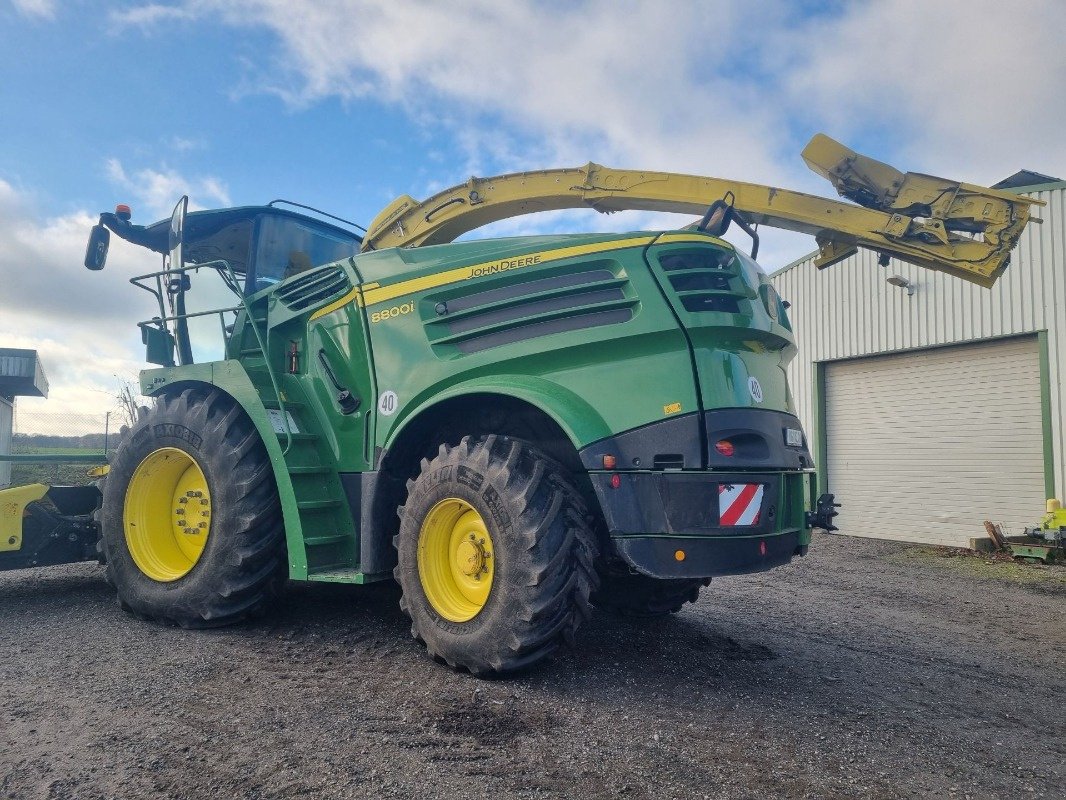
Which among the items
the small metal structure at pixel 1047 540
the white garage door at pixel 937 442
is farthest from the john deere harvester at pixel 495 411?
the white garage door at pixel 937 442

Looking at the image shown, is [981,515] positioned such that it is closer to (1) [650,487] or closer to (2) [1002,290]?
(2) [1002,290]

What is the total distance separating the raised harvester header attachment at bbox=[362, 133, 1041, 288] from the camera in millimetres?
4766

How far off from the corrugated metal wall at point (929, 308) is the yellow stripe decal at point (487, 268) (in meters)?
9.24

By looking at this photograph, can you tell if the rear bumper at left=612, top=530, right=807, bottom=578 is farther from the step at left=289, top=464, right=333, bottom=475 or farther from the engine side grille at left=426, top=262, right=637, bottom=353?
the step at left=289, top=464, right=333, bottom=475

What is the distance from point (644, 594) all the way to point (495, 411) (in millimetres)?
1769

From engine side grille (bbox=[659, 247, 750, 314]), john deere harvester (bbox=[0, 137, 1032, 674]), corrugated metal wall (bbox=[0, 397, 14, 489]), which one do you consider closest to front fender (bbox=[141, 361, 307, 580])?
john deere harvester (bbox=[0, 137, 1032, 674])

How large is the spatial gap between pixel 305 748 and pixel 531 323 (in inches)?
87.8

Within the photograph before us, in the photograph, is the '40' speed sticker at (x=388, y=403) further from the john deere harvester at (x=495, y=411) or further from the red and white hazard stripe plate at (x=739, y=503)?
the red and white hazard stripe plate at (x=739, y=503)

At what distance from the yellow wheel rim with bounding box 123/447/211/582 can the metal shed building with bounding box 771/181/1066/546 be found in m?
9.98

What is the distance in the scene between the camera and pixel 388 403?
4.47m

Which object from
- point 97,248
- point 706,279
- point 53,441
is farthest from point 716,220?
point 53,441

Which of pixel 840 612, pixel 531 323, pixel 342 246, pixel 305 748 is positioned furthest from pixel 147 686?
pixel 840 612

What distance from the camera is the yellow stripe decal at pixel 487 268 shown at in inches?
157

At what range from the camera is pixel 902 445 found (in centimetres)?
1247
